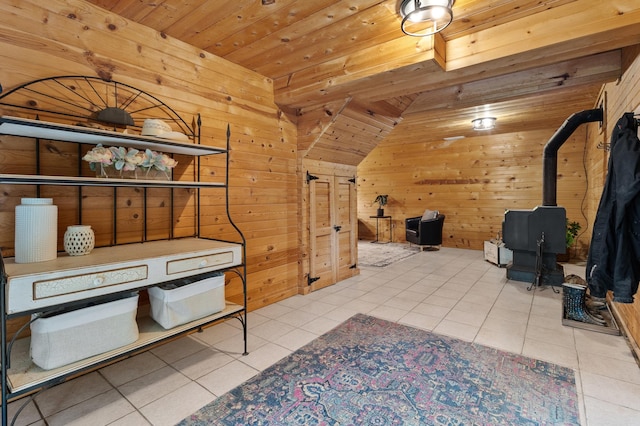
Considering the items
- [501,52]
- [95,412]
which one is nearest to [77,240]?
[95,412]

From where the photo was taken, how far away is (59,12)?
1947mm

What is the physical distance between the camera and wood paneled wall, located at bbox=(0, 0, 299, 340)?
6.08ft

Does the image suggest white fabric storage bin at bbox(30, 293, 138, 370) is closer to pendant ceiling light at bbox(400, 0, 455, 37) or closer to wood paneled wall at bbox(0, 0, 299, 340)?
wood paneled wall at bbox(0, 0, 299, 340)

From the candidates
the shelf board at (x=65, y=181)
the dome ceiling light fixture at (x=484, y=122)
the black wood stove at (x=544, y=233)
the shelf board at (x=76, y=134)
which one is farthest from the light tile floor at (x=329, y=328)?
the dome ceiling light fixture at (x=484, y=122)

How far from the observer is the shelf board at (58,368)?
4.57 ft


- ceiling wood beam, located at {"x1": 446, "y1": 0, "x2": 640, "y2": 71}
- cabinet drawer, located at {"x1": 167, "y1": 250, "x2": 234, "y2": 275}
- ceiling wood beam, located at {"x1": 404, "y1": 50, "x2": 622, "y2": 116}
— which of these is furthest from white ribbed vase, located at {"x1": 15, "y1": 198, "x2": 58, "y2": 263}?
ceiling wood beam, located at {"x1": 404, "y1": 50, "x2": 622, "y2": 116}

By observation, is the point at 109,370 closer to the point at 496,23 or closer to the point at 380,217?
the point at 496,23

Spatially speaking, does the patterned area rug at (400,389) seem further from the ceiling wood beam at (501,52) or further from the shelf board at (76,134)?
the ceiling wood beam at (501,52)

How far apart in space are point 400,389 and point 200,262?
151cm

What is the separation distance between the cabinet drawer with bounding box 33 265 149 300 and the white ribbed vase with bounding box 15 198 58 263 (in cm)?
32

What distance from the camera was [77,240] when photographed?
1.78 m

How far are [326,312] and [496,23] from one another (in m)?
2.88

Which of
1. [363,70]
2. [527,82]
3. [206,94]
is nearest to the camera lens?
[363,70]

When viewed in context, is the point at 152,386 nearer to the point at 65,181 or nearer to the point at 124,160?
the point at 65,181
